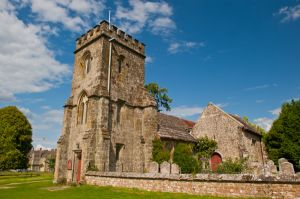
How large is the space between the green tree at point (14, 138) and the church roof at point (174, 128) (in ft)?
77.6

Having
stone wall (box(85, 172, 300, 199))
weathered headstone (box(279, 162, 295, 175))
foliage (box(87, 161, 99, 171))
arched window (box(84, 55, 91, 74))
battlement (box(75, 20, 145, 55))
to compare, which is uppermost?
battlement (box(75, 20, 145, 55))

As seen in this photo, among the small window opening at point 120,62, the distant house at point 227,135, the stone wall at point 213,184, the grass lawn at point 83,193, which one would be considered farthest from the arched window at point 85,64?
the distant house at point 227,135

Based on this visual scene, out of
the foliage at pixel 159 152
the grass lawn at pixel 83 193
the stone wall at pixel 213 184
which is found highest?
the foliage at pixel 159 152

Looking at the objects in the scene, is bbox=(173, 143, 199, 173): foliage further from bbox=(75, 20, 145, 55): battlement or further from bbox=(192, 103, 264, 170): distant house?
bbox=(75, 20, 145, 55): battlement

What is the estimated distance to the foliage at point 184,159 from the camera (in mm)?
21422

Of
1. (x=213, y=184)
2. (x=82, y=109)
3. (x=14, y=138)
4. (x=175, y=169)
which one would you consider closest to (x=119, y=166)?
(x=82, y=109)

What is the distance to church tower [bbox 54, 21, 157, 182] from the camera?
65.2 feet

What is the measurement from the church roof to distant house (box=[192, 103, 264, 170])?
145 cm

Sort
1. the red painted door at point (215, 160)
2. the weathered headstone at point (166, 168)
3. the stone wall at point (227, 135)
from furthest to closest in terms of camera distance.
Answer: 1. the red painted door at point (215, 160)
2. the stone wall at point (227, 135)
3. the weathered headstone at point (166, 168)

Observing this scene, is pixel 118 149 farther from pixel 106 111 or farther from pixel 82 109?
pixel 82 109

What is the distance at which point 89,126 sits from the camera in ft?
65.2

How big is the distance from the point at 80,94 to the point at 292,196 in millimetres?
19076

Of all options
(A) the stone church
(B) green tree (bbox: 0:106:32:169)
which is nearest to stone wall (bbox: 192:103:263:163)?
(A) the stone church

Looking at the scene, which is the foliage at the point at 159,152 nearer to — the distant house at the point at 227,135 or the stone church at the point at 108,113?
the stone church at the point at 108,113
